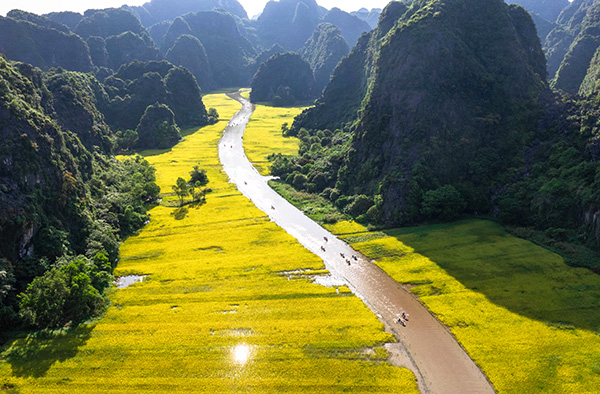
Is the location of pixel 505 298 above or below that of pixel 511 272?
below

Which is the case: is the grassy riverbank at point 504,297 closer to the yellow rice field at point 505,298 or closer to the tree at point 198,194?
the yellow rice field at point 505,298

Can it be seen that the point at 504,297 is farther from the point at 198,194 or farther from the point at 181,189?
the point at 181,189

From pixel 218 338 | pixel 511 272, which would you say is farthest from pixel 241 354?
pixel 511 272

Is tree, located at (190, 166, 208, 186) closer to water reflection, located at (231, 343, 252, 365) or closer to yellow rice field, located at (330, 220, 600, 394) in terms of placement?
yellow rice field, located at (330, 220, 600, 394)

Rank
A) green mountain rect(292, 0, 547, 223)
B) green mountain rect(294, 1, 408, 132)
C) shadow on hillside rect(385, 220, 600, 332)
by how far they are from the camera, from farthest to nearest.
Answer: green mountain rect(294, 1, 408, 132) → green mountain rect(292, 0, 547, 223) → shadow on hillside rect(385, 220, 600, 332)

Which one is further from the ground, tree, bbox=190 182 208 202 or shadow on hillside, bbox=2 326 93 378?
tree, bbox=190 182 208 202

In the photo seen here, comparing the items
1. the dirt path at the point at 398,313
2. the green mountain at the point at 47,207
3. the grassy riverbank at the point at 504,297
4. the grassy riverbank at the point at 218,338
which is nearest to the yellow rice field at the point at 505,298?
the grassy riverbank at the point at 504,297

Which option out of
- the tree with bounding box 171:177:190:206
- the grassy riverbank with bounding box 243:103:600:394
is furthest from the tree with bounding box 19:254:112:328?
the grassy riverbank with bounding box 243:103:600:394
